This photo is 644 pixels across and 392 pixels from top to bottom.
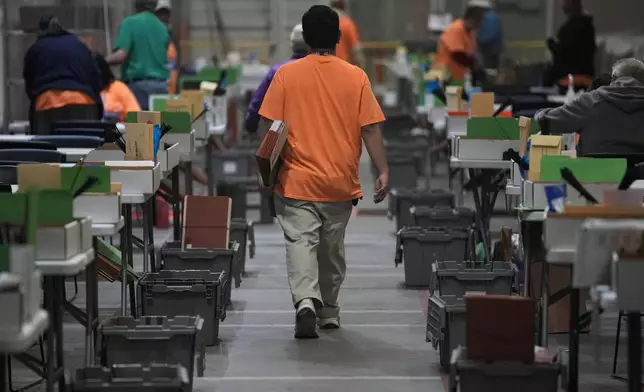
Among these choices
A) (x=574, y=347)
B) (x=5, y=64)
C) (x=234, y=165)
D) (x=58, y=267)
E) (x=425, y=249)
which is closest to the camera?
(x=58, y=267)

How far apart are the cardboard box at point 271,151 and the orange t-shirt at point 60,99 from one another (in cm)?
359

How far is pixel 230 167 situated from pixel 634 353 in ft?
28.6

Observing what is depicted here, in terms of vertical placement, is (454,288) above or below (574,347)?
below

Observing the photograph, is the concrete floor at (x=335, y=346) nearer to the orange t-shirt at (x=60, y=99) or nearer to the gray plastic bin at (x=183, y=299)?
the gray plastic bin at (x=183, y=299)

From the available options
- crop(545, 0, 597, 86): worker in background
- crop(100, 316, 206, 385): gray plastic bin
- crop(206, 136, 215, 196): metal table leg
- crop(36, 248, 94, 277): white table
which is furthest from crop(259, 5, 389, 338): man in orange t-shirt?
crop(545, 0, 597, 86): worker in background

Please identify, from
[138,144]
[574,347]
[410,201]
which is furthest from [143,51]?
[574,347]

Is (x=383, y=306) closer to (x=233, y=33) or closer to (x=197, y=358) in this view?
(x=197, y=358)

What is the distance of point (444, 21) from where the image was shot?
19.3 metres

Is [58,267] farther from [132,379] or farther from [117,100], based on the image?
[117,100]

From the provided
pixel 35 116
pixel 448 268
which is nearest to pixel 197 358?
pixel 448 268

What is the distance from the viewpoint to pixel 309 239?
7.35 metres

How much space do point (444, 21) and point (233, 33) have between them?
17.8ft

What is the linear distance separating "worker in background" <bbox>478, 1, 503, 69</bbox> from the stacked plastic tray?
37.8 ft

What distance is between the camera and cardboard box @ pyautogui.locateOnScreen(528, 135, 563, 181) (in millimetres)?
6445
